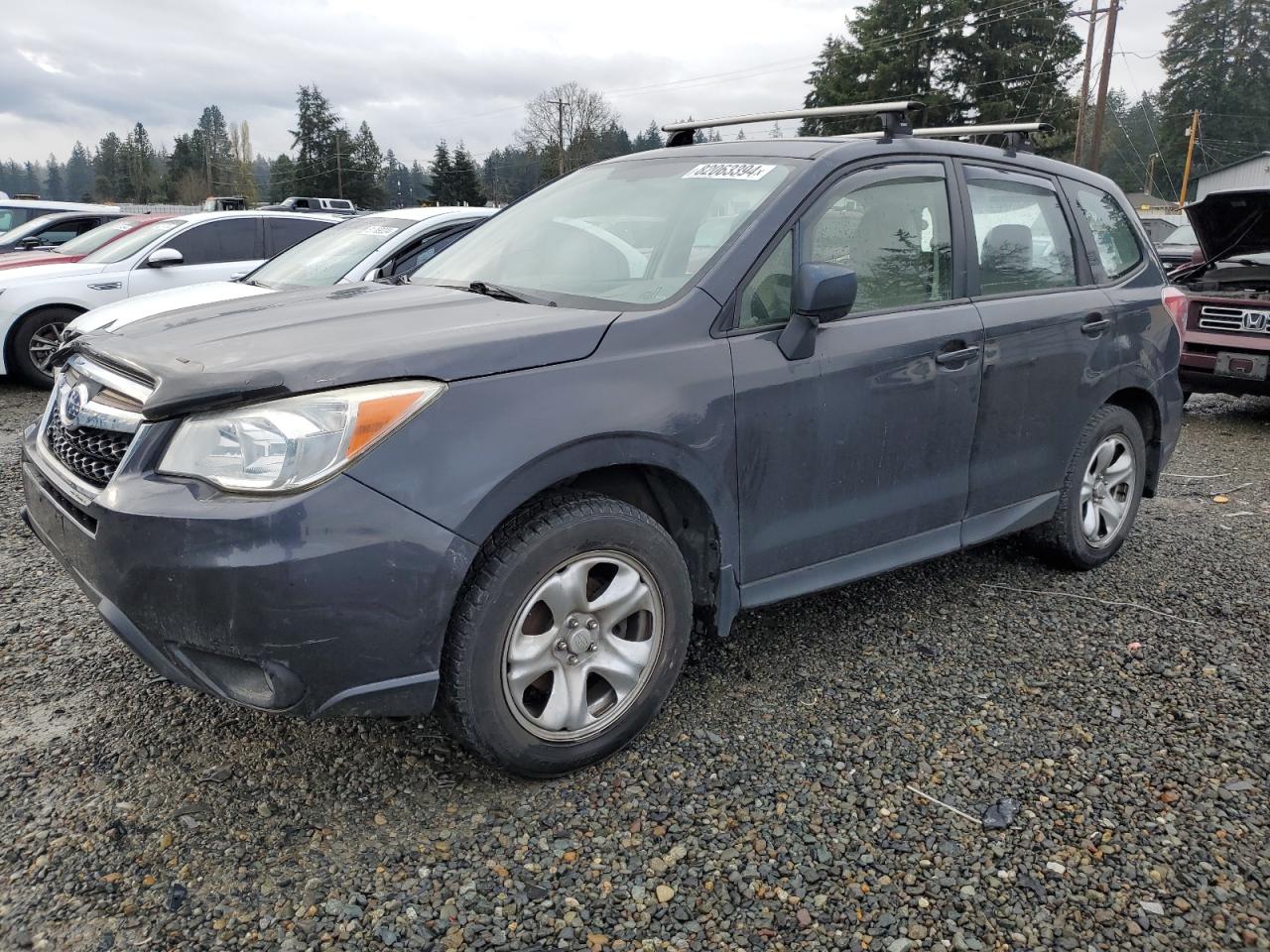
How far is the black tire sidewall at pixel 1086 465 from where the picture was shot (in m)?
4.05

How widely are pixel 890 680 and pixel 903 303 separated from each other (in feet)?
4.21

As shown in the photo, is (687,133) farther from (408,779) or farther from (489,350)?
(408,779)

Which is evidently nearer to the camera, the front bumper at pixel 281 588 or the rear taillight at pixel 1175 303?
the front bumper at pixel 281 588

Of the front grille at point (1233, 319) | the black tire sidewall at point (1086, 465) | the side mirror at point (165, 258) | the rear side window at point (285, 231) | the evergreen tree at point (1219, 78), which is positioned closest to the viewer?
the black tire sidewall at point (1086, 465)

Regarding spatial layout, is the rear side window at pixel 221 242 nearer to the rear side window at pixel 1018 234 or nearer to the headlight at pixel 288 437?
the rear side window at pixel 1018 234

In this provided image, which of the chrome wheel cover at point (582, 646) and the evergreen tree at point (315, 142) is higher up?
the evergreen tree at point (315, 142)

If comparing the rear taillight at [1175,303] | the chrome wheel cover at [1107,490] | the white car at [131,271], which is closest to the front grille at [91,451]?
the chrome wheel cover at [1107,490]

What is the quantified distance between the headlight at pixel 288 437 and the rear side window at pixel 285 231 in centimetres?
767

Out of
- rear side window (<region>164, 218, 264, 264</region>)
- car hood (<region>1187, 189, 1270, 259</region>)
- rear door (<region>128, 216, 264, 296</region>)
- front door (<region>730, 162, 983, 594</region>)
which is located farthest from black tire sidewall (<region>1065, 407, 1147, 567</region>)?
rear side window (<region>164, 218, 264, 264</region>)

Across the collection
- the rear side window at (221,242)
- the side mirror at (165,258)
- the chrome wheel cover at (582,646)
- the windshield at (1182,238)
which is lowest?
the chrome wheel cover at (582,646)

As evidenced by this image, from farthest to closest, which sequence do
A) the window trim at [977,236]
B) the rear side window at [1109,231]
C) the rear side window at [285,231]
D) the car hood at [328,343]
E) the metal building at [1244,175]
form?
the metal building at [1244,175]
the rear side window at [285,231]
the rear side window at [1109,231]
the window trim at [977,236]
the car hood at [328,343]

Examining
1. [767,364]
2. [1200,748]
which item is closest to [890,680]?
[1200,748]

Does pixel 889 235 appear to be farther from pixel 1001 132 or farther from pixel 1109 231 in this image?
pixel 1109 231

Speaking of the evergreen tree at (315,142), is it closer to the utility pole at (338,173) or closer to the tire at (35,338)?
the utility pole at (338,173)
